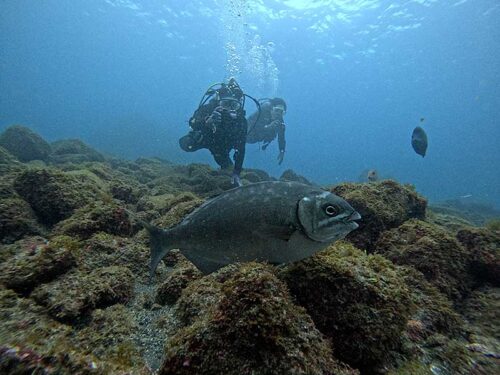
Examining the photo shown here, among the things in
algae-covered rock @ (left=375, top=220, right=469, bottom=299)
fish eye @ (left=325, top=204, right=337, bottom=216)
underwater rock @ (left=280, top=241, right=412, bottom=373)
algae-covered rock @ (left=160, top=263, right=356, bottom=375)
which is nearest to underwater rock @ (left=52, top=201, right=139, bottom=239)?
algae-covered rock @ (left=160, top=263, right=356, bottom=375)

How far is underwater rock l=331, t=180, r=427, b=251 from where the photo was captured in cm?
432

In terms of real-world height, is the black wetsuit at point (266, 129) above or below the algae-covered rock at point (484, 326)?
above

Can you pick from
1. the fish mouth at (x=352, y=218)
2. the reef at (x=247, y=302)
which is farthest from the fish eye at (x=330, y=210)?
the reef at (x=247, y=302)

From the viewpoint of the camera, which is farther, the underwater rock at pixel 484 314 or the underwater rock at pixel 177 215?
the underwater rock at pixel 177 215

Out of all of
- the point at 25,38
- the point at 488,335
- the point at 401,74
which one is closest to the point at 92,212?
the point at 488,335

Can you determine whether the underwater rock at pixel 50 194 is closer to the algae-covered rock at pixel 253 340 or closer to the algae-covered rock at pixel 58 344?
the algae-covered rock at pixel 58 344

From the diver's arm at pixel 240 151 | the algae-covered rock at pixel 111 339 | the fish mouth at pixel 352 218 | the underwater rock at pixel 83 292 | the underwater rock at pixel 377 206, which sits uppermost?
the diver's arm at pixel 240 151

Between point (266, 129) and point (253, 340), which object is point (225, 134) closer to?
point (266, 129)

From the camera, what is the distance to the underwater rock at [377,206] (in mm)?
4324

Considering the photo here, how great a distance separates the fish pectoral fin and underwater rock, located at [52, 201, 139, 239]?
3126 mm

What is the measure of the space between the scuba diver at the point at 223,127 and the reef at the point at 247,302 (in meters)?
6.24

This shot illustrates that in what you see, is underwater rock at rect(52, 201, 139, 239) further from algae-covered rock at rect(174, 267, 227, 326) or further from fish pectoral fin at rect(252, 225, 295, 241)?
fish pectoral fin at rect(252, 225, 295, 241)

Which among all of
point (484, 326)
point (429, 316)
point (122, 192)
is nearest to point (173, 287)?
point (429, 316)

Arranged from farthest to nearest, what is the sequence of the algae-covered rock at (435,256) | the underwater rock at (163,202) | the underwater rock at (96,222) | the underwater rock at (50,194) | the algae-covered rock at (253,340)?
the underwater rock at (163,202) → the underwater rock at (50,194) → the underwater rock at (96,222) → the algae-covered rock at (435,256) → the algae-covered rock at (253,340)
